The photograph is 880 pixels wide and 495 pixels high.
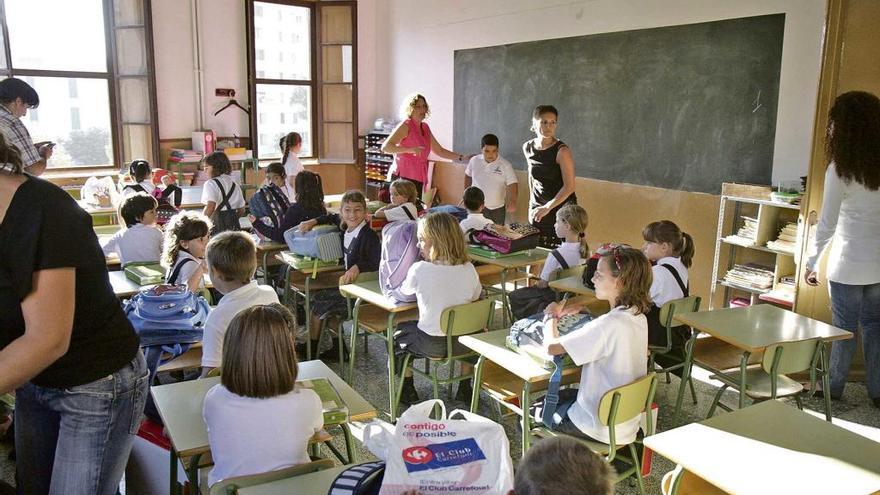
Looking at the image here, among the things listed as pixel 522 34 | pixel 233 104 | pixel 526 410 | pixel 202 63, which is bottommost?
pixel 526 410

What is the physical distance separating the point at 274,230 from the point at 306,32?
5.41m

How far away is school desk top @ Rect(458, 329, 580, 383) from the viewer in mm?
2688

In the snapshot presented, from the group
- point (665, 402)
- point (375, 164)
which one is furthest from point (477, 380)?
point (375, 164)

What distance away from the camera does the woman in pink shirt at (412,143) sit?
596 centimetres

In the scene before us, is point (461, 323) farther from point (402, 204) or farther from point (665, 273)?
point (402, 204)

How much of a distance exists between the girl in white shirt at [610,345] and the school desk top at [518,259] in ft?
5.42

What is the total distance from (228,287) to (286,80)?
7.05m

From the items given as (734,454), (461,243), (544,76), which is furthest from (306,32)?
(734,454)

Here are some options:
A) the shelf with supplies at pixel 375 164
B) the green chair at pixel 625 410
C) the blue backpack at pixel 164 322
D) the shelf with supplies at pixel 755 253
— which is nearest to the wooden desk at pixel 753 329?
the green chair at pixel 625 410

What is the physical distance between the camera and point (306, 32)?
9.54 m

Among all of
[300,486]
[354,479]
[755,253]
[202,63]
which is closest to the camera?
[354,479]

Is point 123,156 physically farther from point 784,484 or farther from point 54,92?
point 784,484

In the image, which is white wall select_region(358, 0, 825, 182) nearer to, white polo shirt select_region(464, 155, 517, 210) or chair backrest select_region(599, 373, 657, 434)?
white polo shirt select_region(464, 155, 517, 210)

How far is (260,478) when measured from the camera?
71.7 inches
